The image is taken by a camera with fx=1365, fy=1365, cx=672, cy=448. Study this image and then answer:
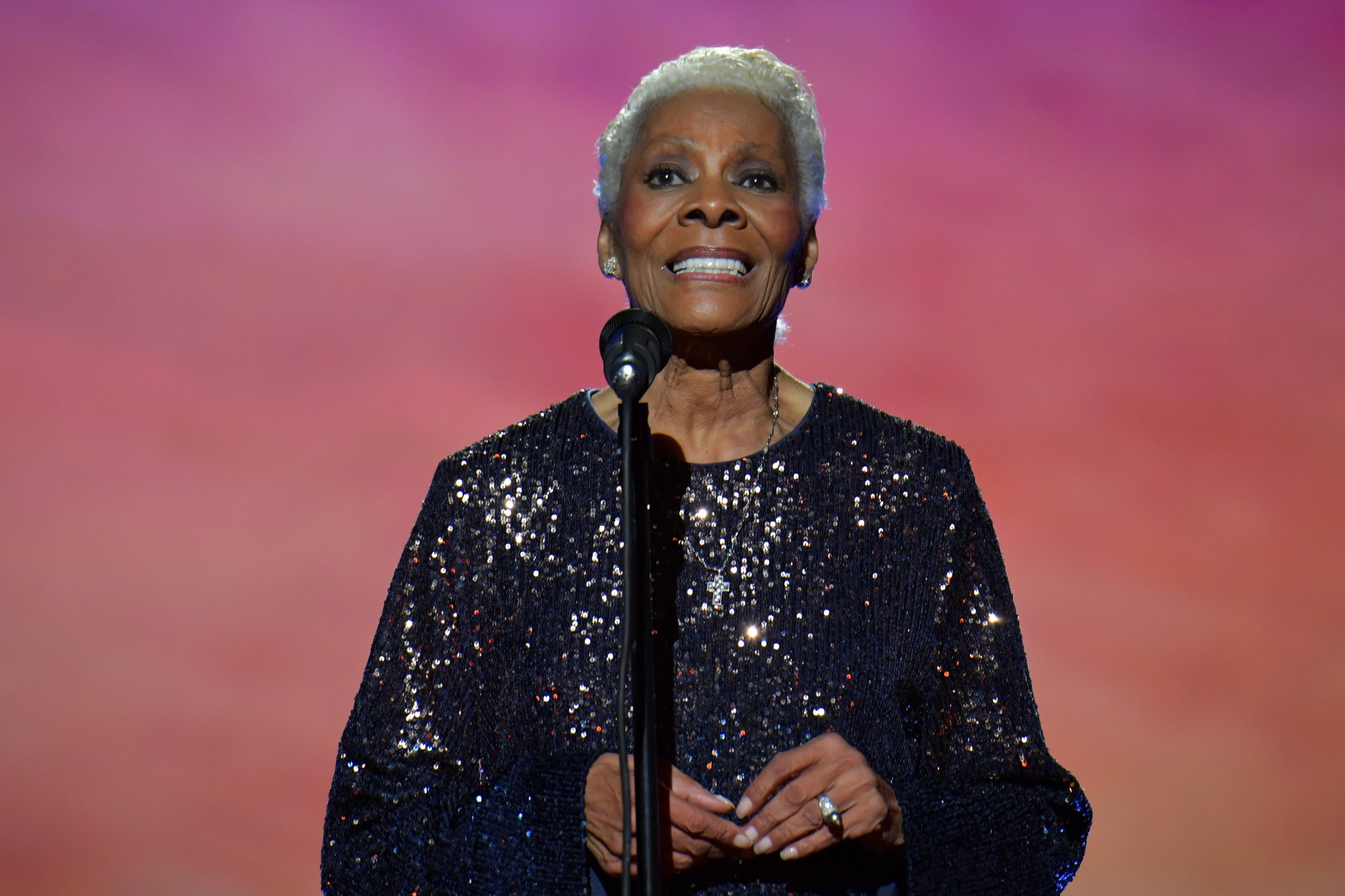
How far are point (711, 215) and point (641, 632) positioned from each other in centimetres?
88

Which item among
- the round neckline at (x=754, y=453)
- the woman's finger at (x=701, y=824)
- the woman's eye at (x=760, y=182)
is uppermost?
the woman's eye at (x=760, y=182)

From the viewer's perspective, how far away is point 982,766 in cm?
190

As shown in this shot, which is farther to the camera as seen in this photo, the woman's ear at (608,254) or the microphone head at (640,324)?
the woman's ear at (608,254)

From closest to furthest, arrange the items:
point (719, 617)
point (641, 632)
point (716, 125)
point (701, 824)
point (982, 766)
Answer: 1. point (641, 632)
2. point (701, 824)
3. point (982, 766)
4. point (719, 617)
5. point (716, 125)

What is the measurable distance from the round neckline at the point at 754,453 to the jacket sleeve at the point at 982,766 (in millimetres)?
262

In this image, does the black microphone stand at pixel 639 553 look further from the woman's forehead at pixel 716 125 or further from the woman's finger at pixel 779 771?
the woman's forehead at pixel 716 125

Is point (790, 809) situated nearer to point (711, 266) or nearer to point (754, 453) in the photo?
point (754, 453)

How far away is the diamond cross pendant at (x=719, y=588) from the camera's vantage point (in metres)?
2.02

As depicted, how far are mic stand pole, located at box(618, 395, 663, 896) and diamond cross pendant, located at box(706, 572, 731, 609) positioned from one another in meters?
0.60

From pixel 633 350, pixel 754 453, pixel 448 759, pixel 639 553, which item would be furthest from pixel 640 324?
pixel 448 759

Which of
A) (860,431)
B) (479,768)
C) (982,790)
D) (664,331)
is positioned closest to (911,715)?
(982,790)

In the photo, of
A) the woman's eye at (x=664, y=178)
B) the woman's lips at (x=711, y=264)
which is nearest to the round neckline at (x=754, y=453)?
the woman's lips at (x=711, y=264)

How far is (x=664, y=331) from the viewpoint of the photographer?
1477 mm

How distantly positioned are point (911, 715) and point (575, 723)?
489 mm
